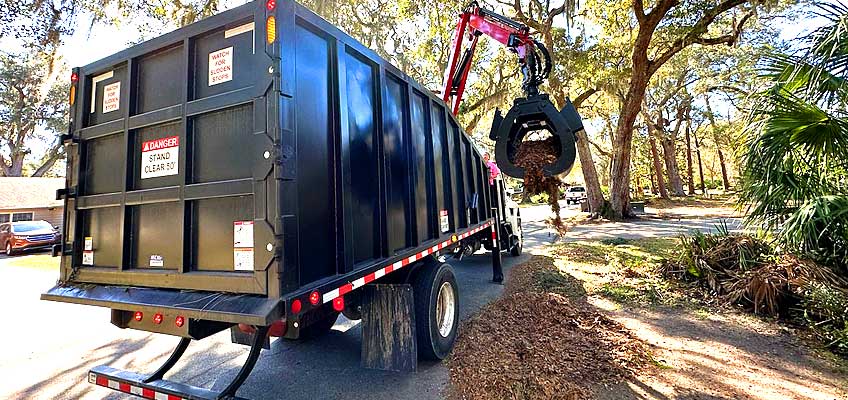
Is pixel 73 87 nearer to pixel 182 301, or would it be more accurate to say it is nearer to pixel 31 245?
pixel 182 301

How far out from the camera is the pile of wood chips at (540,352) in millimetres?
3188

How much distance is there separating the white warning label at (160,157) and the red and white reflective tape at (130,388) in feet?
4.77

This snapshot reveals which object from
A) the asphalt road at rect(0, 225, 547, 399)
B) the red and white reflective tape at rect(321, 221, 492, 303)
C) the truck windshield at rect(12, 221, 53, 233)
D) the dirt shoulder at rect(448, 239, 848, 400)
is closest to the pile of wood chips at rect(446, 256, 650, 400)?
the dirt shoulder at rect(448, 239, 848, 400)

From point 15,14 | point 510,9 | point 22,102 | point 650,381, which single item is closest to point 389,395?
point 650,381

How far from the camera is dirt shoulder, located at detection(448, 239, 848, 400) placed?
317cm

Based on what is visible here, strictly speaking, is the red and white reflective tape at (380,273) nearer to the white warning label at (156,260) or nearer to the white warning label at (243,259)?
the white warning label at (243,259)

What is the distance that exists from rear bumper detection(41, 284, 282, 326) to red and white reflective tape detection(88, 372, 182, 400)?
1.85 ft

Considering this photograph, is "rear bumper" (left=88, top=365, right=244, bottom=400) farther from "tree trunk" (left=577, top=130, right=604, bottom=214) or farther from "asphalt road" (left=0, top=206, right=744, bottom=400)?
"tree trunk" (left=577, top=130, right=604, bottom=214)

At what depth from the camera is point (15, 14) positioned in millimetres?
10719

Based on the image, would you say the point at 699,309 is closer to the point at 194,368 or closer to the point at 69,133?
the point at 194,368

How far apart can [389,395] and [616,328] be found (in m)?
2.96

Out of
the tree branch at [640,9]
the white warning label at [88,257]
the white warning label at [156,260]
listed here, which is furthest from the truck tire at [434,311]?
the tree branch at [640,9]

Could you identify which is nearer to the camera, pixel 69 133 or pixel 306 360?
pixel 69 133

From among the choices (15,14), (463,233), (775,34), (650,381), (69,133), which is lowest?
(650,381)
